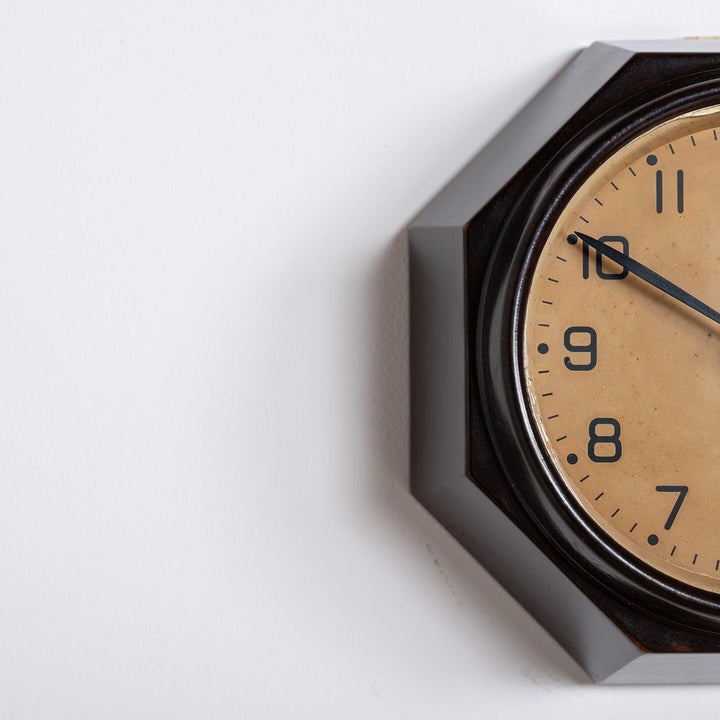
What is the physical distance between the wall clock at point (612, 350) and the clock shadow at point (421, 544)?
0.06 m

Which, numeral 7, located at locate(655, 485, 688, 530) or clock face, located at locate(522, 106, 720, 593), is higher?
clock face, located at locate(522, 106, 720, 593)

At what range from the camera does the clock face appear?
0.66m

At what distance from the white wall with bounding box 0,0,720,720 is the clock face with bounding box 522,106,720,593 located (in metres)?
0.12

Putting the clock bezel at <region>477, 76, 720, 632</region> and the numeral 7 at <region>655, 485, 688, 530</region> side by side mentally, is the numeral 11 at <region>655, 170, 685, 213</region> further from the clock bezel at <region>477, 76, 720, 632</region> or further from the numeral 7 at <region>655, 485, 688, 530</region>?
the numeral 7 at <region>655, 485, 688, 530</region>

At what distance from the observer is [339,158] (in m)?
0.73

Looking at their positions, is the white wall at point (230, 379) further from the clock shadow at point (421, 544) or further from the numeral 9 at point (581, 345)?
the numeral 9 at point (581, 345)

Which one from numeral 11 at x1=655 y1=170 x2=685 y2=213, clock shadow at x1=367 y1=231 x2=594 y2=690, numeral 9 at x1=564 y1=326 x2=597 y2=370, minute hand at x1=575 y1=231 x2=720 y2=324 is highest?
numeral 11 at x1=655 y1=170 x2=685 y2=213

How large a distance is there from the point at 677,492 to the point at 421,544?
0.19 metres

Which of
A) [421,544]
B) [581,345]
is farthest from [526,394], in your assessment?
[421,544]

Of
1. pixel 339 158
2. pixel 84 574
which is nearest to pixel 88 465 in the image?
pixel 84 574

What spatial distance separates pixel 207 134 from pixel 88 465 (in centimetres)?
27

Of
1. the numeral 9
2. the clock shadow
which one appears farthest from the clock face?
the clock shadow

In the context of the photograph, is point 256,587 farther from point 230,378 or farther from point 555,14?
point 555,14

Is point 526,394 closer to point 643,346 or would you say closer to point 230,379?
point 643,346
